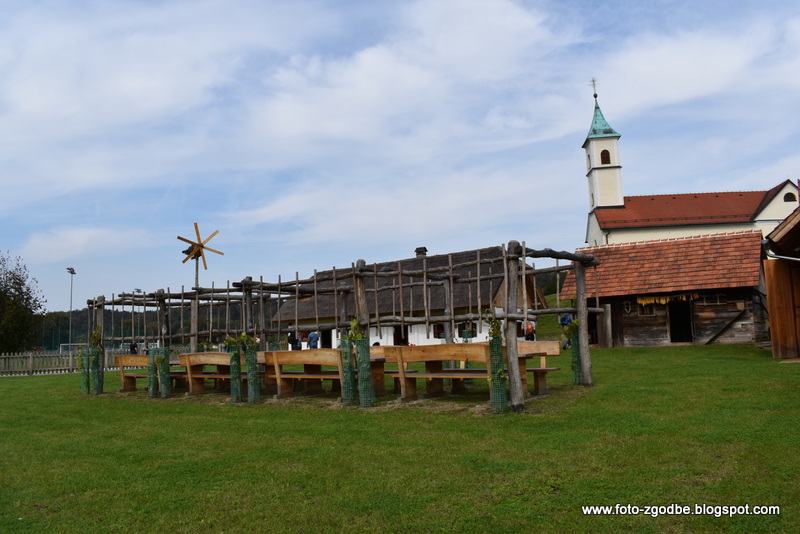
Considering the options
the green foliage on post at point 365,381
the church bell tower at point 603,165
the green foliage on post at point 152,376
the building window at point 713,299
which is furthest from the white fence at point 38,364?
the church bell tower at point 603,165

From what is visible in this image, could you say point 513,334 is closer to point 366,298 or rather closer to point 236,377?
point 366,298

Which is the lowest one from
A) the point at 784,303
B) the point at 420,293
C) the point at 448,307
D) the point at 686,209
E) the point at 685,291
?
the point at 784,303

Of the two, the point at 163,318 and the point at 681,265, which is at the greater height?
the point at 681,265

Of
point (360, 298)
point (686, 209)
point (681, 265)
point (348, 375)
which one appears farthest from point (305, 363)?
point (686, 209)

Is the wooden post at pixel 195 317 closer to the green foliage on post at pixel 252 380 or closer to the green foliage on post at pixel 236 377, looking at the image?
the green foliage on post at pixel 236 377

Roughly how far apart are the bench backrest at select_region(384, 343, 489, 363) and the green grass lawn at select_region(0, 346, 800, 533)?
0.72 m

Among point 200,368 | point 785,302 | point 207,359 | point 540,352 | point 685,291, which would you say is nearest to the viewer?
point 540,352

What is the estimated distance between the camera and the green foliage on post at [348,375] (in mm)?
10336

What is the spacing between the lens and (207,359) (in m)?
12.8

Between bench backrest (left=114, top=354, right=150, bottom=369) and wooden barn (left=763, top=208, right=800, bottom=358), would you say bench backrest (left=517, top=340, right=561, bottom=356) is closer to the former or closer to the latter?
wooden barn (left=763, top=208, right=800, bottom=358)

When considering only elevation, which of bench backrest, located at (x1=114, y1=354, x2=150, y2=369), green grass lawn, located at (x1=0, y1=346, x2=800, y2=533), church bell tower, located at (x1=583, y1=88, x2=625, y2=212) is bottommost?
green grass lawn, located at (x1=0, y1=346, x2=800, y2=533)

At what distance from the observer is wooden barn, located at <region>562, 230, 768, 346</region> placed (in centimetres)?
2166

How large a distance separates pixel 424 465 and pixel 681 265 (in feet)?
63.8

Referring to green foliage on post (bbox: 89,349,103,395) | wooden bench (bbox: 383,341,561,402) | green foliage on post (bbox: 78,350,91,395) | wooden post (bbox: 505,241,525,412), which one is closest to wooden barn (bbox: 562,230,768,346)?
wooden bench (bbox: 383,341,561,402)
